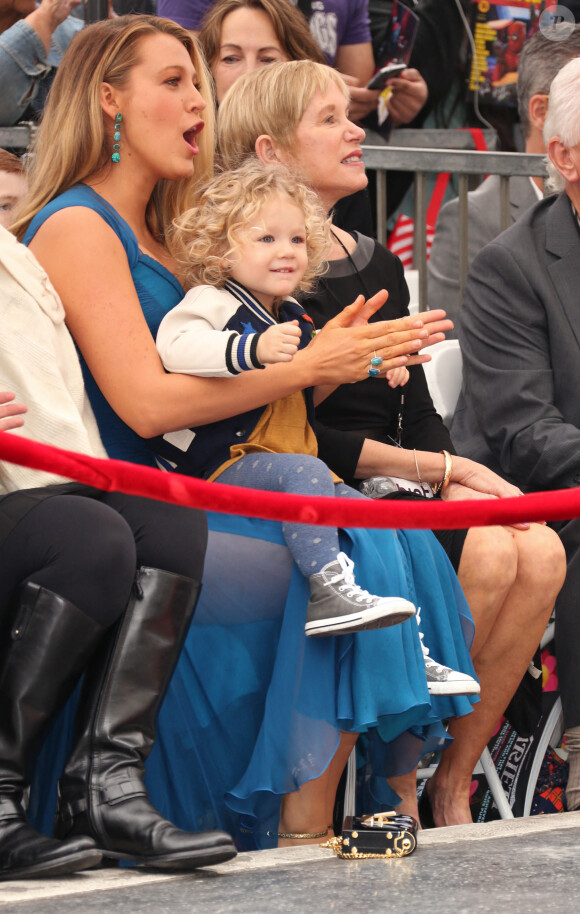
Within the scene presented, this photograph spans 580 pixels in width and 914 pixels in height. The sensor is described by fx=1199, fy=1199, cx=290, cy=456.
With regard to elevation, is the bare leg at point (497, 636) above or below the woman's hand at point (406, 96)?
below

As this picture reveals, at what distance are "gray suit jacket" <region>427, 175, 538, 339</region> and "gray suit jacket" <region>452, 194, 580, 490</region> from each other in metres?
1.25

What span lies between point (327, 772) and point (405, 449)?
0.95m

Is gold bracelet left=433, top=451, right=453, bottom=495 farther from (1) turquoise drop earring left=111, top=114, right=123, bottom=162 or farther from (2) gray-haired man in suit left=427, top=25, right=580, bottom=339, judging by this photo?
(2) gray-haired man in suit left=427, top=25, right=580, bottom=339

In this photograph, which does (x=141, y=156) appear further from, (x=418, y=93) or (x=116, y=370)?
(x=418, y=93)

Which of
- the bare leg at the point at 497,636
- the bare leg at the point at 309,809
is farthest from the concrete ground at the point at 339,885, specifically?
the bare leg at the point at 497,636

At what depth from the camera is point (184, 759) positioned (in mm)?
2467

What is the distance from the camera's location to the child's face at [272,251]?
2.67 metres

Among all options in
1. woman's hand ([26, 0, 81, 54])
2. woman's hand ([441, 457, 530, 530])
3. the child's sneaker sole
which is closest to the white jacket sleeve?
the child's sneaker sole

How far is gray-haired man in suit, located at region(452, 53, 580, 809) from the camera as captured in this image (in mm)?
3182

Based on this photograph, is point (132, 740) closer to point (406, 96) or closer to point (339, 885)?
point (339, 885)

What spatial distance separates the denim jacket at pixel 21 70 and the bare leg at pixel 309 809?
261 centimetres

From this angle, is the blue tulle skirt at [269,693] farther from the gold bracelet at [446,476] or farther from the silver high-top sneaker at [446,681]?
the gold bracelet at [446,476]

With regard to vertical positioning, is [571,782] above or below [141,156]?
below

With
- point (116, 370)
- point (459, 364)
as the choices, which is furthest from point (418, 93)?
point (116, 370)
